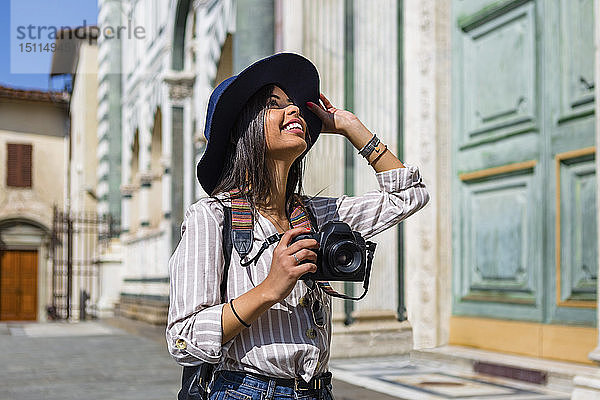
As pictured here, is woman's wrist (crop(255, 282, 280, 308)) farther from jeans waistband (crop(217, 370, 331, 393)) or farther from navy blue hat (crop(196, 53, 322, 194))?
navy blue hat (crop(196, 53, 322, 194))

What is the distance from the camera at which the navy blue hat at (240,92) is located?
1.76 meters

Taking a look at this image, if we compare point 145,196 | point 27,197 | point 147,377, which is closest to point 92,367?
point 147,377

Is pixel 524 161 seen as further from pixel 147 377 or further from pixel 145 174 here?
pixel 145 174

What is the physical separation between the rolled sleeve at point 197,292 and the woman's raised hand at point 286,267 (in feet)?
0.43

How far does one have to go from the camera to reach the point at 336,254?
62.5 inches

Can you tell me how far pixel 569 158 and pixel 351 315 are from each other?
2535mm

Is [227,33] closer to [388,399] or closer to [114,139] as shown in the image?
[388,399]

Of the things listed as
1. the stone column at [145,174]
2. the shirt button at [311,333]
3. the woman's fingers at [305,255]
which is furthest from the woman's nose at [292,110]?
the stone column at [145,174]

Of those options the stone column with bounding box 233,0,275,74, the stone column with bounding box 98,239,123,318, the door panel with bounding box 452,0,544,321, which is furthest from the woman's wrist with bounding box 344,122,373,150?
the stone column with bounding box 98,239,123,318

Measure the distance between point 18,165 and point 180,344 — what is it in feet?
80.4

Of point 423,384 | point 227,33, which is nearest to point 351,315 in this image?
point 423,384

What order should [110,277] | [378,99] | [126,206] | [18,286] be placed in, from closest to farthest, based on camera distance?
[378,99]
[110,277]
[126,206]
[18,286]

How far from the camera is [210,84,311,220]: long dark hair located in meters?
1.77

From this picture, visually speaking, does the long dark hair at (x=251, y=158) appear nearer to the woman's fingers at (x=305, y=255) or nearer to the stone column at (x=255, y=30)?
the woman's fingers at (x=305, y=255)
